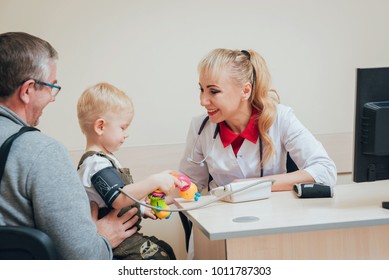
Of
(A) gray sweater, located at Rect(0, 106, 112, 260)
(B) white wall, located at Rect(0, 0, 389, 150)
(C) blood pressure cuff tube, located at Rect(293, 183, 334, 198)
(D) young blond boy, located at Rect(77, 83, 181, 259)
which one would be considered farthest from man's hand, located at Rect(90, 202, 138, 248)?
(B) white wall, located at Rect(0, 0, 389, 150)

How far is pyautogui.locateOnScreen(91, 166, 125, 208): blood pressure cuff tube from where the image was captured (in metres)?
1.79

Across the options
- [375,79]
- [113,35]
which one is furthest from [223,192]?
[113,35]

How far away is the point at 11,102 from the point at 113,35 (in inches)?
56.6

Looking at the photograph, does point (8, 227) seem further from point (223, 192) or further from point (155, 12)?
point (155, 12)

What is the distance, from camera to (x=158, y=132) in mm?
2918

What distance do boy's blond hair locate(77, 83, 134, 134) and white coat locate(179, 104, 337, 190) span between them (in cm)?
55

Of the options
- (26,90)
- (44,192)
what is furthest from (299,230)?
(26,90)

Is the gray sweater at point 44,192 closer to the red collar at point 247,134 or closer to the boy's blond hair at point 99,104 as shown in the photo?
the boy's blond hair at point 99,104

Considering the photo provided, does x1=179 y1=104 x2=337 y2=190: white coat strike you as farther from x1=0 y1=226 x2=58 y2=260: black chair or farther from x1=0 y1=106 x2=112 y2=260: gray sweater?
x1=0 y1=226 x2=58 y2=260: black chair

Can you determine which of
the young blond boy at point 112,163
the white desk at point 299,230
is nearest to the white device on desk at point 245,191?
the white desk at point 299,230

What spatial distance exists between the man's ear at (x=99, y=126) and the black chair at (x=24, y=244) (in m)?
0.73

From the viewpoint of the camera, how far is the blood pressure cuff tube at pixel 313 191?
1923 millimetres

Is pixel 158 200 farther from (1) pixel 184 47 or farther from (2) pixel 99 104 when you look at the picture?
(1) pixel 184 47
